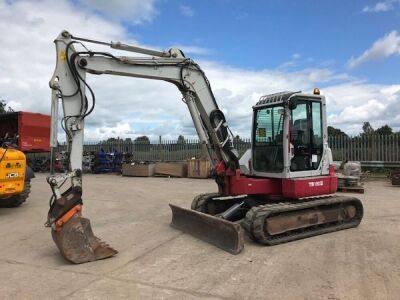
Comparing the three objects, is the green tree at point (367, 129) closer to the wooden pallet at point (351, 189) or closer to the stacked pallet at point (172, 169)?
the wooden pallet at point (351, 189)

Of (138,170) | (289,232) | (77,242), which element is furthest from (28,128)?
(289,232)

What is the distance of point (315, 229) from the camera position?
8383 millimetres

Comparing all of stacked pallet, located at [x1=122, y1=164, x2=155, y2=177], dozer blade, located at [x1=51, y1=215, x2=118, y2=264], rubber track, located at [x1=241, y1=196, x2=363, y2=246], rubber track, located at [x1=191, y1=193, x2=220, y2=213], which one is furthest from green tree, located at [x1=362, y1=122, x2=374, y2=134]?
dozer blade, located at [x1=51, y1=215, x2=118, y2=264]

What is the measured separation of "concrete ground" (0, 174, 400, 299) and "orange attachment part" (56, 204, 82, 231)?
60 centimetres

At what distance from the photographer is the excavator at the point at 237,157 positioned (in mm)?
7156

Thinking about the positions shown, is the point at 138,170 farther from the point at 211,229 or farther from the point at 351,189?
the point at 211,229

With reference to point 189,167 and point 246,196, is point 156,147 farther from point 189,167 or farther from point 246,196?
point 246,196

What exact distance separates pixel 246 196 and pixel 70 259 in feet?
13.1

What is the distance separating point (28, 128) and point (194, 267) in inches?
658

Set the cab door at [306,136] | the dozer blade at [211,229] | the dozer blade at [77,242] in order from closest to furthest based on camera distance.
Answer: the dozer blade at [77,242] → the dozer blade at [211,229] → the cab door at [306,136]

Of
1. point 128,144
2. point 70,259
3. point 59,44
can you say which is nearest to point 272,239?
point 70,259

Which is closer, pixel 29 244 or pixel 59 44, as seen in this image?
pixel 59 44

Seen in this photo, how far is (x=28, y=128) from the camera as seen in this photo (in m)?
20.8

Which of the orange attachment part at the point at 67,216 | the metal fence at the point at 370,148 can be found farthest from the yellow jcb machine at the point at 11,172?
the metal fence at the point at 370,148
